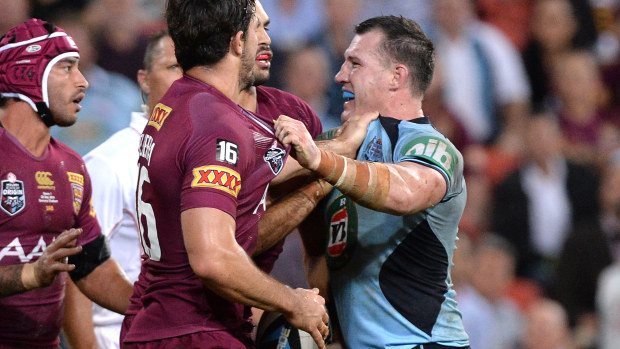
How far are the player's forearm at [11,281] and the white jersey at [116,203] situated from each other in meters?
1.18

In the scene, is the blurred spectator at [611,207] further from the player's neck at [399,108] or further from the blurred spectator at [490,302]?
the player's neck at [399,108]

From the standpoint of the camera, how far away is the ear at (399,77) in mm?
4438

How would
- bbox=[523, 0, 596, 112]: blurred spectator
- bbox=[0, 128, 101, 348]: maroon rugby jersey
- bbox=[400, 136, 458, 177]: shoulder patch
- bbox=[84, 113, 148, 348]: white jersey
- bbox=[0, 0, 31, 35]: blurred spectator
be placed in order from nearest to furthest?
bbox=[400, 136, 458, 177]: shoulder patch, bbox=[0, 128, 101, 348]: maroon rugby jersey, bbox=[84, 113, 148, 348]: white jersey, bbox=[0, 0, 31, 35]: blurred spectator, bbox=[523, 0, 596, 112]: blurred spectator

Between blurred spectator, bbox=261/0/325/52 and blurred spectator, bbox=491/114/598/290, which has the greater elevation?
blurred spectator, bbox=261/0/325/52

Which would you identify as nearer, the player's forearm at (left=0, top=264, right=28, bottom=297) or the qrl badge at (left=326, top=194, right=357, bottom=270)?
the qrl badge at (left=326, top=194, right=357, bottom=270)

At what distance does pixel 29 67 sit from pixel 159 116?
4.80 feet

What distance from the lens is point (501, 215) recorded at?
30.6 ft

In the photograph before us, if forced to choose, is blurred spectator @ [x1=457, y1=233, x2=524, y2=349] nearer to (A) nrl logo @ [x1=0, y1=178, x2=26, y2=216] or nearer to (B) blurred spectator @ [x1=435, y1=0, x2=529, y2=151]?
(B) blurred spectator @ [x1=435, y1=0, x2=529, y2=151]

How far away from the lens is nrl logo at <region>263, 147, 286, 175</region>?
3.81m

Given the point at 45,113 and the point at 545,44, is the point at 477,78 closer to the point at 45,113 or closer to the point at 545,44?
the point at 545,44

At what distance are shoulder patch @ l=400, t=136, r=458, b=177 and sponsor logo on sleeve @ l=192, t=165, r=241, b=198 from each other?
3.11ft

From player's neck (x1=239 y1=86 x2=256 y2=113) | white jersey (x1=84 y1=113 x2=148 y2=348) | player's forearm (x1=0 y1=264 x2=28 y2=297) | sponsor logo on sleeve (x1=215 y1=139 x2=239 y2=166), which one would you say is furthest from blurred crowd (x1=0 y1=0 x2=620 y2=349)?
sponsor logo on sleeve (x1=215 y1=139 x2=239 y2=166)

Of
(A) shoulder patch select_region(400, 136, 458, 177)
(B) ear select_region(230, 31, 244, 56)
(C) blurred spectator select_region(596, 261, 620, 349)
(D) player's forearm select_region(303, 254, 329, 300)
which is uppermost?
(B) ear select_region(230, 31, 244, 56)

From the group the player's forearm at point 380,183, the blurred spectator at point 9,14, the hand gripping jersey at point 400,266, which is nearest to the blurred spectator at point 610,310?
the hand gripping jersey at point 400,266
